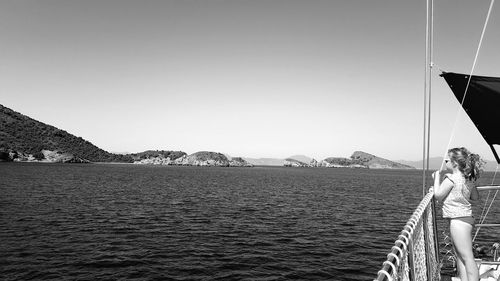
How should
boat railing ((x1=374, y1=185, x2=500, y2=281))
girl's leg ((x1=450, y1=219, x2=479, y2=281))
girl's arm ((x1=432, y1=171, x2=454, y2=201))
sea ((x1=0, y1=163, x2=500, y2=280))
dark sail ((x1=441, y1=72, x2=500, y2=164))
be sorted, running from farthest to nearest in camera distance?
sea ((x1=0, y1=163, x2=500, y2=280)) < dark sail ((x1=441, y1=72, x2=500, y2=164)) < girl's arm ((x1=432, y1=171, x2=454, y2=201)) < girl's leg ((x1=450, y1=219, x2=479, y2=281)) < boat railing ((x1=374, y1=185, x2=500, y2=281))

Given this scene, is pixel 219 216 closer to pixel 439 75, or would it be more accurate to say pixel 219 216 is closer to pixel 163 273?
pixel 163 273

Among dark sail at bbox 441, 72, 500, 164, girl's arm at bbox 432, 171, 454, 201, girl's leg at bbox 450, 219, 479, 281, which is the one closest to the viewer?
girl's leg at bbox 450, 219, 479, 281

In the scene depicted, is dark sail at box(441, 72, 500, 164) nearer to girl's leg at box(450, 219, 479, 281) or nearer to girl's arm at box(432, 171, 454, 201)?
girl's arm at box(432, 171, 454, 201)

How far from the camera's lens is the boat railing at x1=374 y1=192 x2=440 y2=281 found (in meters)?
2.87

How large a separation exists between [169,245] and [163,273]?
17.9 ft

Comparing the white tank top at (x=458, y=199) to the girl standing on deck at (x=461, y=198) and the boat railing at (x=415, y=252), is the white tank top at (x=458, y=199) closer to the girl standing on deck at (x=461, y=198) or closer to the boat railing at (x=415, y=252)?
the girl standing on deck at (x=461, y=198)

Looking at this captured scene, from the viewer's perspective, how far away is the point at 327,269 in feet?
58.0

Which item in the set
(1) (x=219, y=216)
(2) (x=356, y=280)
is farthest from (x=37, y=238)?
(2) (x=356, y=280)

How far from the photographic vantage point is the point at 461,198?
5531 millimetres

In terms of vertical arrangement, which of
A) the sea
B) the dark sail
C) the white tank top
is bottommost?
the sea

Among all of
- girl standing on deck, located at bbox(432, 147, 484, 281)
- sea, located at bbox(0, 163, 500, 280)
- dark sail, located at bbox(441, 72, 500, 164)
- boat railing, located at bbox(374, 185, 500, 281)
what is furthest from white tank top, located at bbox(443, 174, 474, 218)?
sea, located at bbox(0, 163, 500, 280)

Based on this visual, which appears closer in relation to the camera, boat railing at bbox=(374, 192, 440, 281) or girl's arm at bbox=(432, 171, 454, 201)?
boat railing at bbox=(374, 192, 440, 281)

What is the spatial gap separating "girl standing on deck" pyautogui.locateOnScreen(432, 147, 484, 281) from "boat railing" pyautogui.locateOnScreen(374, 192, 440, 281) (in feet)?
1.24

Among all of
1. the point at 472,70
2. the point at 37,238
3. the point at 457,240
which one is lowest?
the point at 37,238
